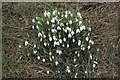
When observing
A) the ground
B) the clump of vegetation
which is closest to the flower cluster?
the clump of vegetation

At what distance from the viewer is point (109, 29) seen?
11.6 ft

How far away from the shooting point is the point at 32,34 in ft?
11.4

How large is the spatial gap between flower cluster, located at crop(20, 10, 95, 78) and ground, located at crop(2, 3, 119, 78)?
4.6 inches

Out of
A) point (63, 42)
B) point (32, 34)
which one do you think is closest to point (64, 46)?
point (63, 42)

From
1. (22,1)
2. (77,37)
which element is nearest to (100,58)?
(77,37)

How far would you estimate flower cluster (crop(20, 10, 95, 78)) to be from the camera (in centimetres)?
327

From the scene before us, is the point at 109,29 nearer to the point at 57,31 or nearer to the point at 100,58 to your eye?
the point at 100,58

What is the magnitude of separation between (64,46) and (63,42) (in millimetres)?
36

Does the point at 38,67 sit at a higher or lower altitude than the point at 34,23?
lower

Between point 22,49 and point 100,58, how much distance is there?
2.28 feet

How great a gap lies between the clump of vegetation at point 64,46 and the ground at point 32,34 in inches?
3.8

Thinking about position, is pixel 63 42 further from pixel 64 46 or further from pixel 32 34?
pixel 32 34

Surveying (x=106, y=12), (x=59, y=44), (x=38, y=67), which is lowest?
(x=38, y=67)

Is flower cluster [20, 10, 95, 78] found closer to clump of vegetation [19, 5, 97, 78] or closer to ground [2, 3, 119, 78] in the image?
clump of vegetation [19, 5, 97, 78]
